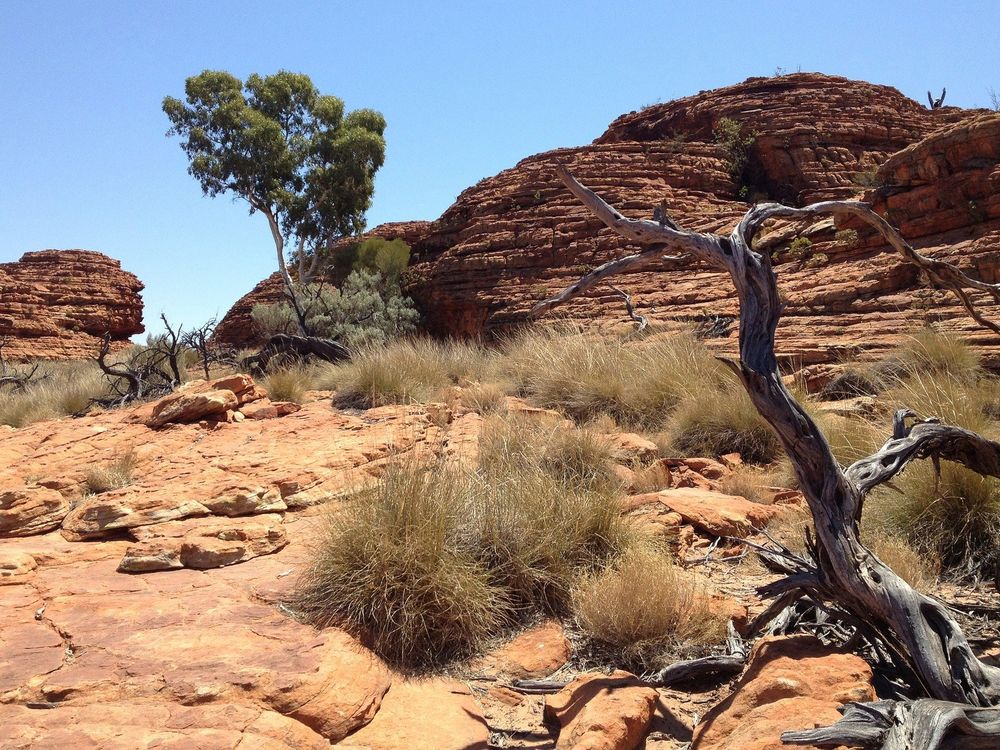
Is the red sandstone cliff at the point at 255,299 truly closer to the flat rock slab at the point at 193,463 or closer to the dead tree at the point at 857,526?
the flat rock slab at the point at 193,463

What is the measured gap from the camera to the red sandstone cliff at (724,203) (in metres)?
12.3

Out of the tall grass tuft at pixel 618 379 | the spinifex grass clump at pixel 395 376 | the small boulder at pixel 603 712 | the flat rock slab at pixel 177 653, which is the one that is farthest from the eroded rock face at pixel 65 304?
the small boulder at pixel 603 712

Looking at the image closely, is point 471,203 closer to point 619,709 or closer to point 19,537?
point 19,537

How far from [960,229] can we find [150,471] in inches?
507

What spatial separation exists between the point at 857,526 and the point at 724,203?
20531mm

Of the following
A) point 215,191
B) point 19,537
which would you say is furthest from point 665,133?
point 19,537

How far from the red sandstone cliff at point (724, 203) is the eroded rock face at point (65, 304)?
46.7 feet

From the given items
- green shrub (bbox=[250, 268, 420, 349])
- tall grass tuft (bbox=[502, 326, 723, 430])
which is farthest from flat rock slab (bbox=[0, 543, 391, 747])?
green shrub (bbox=[250, 268, 420, 349])

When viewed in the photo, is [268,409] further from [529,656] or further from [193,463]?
[529,656]

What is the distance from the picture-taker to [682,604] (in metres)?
3.53

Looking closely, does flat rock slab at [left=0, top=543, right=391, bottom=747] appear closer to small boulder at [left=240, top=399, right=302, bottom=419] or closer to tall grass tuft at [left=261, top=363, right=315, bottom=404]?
small boulder at [left=240, top=399, right=302, bottom=419]

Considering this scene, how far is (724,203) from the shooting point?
863 inches

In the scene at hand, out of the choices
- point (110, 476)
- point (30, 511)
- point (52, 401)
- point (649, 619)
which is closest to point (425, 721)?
point (649, 619)

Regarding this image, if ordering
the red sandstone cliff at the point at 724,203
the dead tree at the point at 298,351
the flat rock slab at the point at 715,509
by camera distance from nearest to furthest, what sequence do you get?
the flat rock slab at the point at 715,509
the dead tree at the point at 298,351
the red sandstone cliff at the point at 724,203
